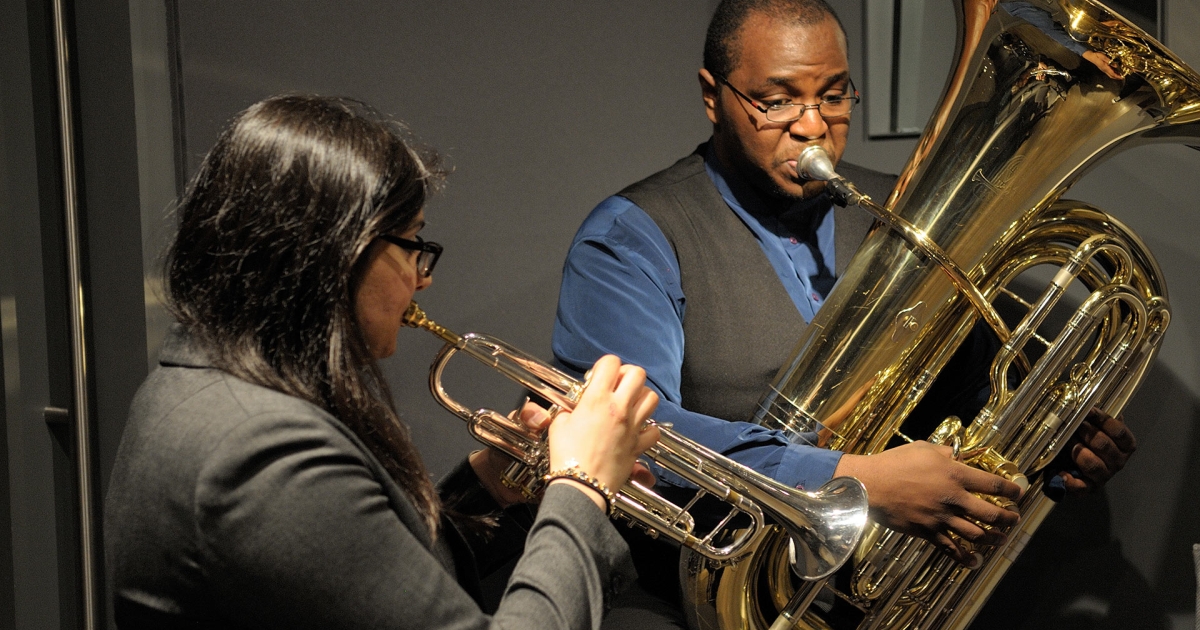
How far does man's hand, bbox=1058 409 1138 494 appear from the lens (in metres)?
1.55

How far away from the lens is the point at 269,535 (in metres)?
0.81

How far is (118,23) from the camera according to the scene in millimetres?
1812

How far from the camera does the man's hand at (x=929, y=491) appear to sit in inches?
51.9

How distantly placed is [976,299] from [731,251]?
384 millimetres

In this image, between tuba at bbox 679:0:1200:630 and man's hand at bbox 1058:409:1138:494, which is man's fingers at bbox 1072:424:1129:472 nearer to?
man's hand at bbox 1058:409:1138:494

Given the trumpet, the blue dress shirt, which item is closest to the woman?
the trumpet

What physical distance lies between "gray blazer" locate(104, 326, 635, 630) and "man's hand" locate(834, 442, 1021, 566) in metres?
0.54

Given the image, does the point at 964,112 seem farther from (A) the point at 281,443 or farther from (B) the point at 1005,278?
(A) the point at 281,443

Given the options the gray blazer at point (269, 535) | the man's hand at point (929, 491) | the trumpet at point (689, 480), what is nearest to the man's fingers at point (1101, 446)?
the man's hand at point (929, 491)

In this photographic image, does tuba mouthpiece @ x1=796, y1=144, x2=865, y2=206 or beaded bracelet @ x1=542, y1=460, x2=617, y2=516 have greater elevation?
tuba mouthpiece @ x1=796, y1=144, x2=865, y2=206

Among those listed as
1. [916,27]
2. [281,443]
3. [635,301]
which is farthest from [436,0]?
[281,443]

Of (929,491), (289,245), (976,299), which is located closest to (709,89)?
(976,299)

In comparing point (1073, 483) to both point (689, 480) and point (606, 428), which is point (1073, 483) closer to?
point (689, 480)

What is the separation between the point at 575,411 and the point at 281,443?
294 millimetres
